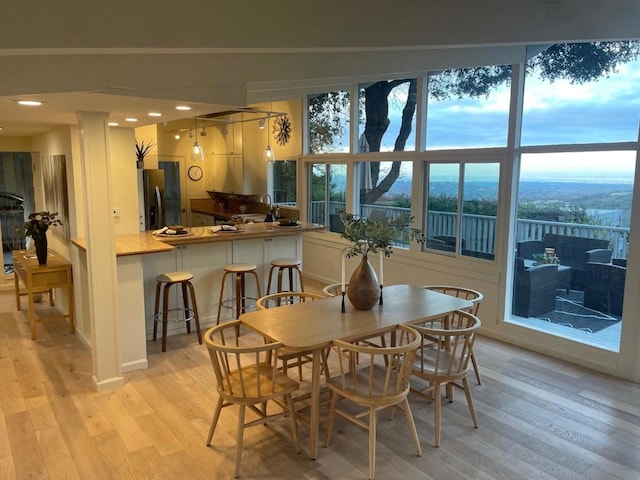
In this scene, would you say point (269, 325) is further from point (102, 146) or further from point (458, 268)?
point (458, 268)

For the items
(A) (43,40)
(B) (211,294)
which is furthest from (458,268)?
(A) (43,40)

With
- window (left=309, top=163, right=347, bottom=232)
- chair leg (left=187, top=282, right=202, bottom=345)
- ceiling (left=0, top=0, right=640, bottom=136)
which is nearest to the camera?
ceiling (left=0, top=0, right=640, bottom=136)

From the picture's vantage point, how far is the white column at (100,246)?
3.48 meters

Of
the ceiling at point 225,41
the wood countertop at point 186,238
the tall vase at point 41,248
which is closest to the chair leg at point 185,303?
the wood countertop at point 186,238

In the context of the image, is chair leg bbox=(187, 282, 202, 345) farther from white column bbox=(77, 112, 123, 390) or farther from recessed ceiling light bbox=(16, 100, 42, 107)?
recessed ceiling light bbox=(16, 100, 42, 107)

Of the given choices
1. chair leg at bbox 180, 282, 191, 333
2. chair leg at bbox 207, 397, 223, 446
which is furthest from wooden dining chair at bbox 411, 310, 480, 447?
chair leg at bbox 180, 282, 191, 333

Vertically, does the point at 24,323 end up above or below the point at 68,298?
below

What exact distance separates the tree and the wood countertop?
1566 mm

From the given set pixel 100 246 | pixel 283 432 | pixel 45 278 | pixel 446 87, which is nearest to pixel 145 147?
pixel 45 278

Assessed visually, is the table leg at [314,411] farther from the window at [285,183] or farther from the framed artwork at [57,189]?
the window at [285,183]

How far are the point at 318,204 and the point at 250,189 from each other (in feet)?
4.70

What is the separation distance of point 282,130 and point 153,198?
2.53 m

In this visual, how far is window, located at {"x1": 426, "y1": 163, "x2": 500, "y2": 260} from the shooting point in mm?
4961

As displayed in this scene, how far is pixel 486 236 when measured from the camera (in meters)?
5.01
